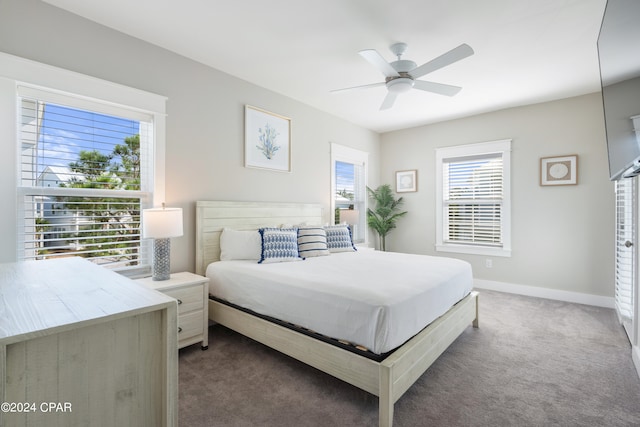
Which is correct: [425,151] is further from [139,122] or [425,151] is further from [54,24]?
[54,24]

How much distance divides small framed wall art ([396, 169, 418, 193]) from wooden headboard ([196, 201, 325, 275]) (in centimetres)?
224

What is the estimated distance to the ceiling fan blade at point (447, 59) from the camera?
86.8 inches

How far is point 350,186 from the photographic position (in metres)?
5.26

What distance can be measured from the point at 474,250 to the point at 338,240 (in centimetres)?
243

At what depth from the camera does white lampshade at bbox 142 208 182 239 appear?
94.3 inches

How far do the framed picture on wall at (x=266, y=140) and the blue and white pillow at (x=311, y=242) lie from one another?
958 mm

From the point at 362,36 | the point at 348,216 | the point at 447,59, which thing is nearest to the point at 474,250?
the point at 348,216

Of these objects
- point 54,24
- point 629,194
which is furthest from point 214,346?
point 629,194

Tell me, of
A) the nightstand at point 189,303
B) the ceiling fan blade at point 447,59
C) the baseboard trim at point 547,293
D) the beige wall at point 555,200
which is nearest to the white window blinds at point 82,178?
the nightstand at point 189,303

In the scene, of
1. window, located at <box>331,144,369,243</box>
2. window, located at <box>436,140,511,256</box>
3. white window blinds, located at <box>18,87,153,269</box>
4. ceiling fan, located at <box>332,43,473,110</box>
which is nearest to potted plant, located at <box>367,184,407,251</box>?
window, located at <box>331,144,369,243</box>

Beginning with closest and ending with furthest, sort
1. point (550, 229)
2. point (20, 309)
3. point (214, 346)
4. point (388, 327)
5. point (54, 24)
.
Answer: point (20, 309), point (388, 327), point (54, 24), point (214, 346), point (550, 229)

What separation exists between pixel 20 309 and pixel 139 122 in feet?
7.82

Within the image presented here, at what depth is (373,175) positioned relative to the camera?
566cm

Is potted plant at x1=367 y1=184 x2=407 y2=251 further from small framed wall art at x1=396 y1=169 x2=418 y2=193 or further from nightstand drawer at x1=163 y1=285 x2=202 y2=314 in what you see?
nightstand drawer at x1=163 y1=285 x2=202 y2=314
